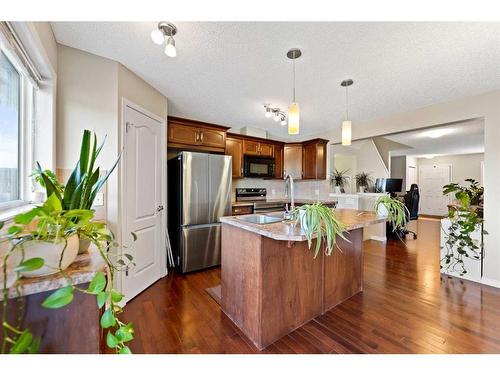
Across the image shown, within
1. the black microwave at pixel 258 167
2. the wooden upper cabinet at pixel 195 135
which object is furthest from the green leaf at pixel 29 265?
the black microwave at pixel 258 167

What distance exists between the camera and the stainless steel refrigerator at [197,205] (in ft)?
9.29

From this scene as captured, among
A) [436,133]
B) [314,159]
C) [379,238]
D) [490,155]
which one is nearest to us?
[490,155]

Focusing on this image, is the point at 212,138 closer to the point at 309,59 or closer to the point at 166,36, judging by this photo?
the point at 166,36

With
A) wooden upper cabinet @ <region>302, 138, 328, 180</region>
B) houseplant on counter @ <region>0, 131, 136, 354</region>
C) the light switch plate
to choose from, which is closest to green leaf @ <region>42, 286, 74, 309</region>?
houseplant on counter @ <region>0, 131, 136, 354</region>

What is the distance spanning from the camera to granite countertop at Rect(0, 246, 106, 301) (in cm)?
61

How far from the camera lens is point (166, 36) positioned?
5.37 ft

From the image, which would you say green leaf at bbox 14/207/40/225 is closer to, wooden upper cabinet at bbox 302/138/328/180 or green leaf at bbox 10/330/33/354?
green leaf at bbox 10/330/33/354

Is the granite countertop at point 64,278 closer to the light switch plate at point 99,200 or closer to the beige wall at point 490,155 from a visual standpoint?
the light switch plate at point 99,200

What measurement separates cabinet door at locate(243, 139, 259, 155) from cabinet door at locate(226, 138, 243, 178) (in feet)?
0.29

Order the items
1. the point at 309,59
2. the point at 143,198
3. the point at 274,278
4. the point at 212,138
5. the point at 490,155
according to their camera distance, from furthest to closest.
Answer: the point at 212,138
the point at 490,155
the point at 143,198
the point at 309,59
the point at 274,278

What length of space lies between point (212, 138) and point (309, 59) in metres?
1.89

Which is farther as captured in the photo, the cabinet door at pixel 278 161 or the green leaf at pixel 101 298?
the cabinet door at pixel 278 161

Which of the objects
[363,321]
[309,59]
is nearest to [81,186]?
[309,59]

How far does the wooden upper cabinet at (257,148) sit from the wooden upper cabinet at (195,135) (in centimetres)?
59
